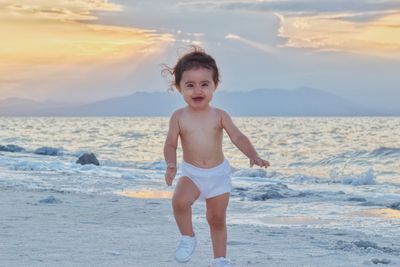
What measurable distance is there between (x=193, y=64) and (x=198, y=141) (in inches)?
Answer: 21.9

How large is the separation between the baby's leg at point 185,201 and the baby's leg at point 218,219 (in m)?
0.15

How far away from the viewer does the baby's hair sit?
5.38 metres

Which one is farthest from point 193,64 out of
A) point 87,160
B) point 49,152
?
point 49,152

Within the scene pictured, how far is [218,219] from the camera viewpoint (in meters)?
5.52

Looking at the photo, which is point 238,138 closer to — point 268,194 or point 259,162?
point 259,162

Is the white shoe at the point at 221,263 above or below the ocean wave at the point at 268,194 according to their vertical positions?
above

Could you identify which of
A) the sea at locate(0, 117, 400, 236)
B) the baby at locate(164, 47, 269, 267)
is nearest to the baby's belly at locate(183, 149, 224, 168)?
the baby at locate(164, 47, 269, 267)

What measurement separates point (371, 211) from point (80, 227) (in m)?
4.68

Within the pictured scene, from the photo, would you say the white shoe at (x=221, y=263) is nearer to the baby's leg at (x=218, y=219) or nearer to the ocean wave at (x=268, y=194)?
the baby's leg at (x=218, y=219)

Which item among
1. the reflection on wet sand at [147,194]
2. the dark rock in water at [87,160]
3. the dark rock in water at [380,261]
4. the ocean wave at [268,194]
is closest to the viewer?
the dark rock in water at [380,261]

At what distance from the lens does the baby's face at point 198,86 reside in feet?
17.6

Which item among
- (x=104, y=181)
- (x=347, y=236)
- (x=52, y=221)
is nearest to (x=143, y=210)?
(x=52, y=221)

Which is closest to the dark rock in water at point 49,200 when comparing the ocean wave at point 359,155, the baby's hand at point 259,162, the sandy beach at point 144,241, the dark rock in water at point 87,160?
the sandy beach at point 144,241

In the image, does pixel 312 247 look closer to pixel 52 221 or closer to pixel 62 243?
pixel 62 243
